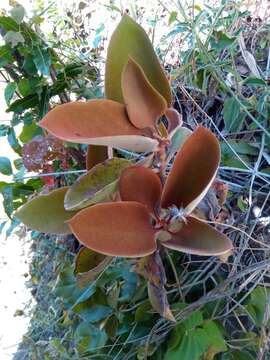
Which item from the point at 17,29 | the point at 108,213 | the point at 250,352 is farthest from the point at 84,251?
the point at 17,29

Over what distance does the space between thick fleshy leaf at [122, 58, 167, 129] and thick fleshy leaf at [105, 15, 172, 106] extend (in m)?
0.04

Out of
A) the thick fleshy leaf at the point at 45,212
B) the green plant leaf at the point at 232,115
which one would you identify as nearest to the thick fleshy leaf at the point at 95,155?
the thick fleshy leaf at the point at 45,212

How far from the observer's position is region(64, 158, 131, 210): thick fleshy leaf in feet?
1.46

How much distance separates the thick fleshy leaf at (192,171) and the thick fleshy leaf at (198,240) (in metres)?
0.02

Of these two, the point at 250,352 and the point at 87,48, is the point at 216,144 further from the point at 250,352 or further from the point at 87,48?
the point at 87,48

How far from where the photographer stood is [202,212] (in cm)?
49

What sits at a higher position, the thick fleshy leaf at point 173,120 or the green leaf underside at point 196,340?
the thick fleshy leaf at point 173,120

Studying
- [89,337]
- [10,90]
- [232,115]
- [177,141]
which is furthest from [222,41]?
[89,337]

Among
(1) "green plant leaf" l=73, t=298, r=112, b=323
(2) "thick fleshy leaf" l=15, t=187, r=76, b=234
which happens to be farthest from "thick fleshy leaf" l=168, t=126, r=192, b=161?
(1) "green plant leaf" l=73, t=298, r=112, b=323

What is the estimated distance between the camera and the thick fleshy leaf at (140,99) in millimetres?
423

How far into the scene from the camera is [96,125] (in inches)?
16.7

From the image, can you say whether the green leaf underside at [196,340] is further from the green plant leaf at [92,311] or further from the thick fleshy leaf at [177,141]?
the thick fleshy leaf at [177,141]

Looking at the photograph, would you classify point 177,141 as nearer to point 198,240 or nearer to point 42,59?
point 198,240

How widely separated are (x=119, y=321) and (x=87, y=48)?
1.60 ft
